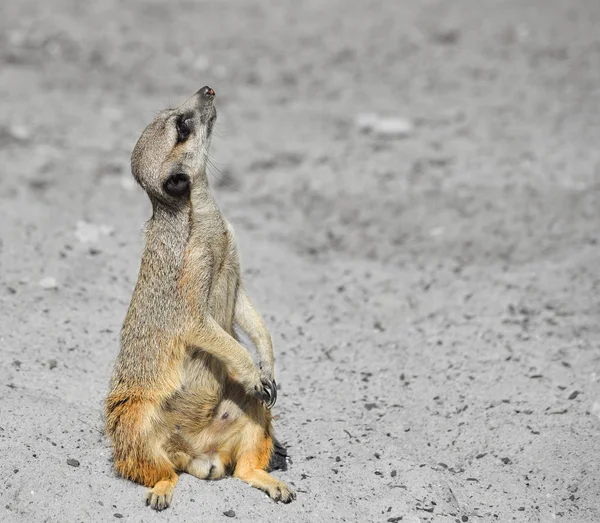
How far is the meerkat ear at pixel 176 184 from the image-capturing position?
3.77 metres

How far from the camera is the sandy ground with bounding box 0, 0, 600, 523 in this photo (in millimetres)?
3953

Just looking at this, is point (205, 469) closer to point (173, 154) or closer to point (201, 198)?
point (201, 198)

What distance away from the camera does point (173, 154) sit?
12.5ft

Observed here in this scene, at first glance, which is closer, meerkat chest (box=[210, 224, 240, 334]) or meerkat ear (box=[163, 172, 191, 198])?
meerkat ear (box=[163, 172, 191, 198])

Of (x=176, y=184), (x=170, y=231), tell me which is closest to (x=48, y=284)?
(x=170, y=231)

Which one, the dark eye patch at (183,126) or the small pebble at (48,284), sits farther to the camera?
the small pebble at (48,284)

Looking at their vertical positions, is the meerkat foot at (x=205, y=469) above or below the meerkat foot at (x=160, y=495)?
above

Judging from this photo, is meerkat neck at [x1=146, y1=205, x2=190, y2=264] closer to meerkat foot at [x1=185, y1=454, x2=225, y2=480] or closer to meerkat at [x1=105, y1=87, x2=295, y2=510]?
meerkat at [x1=105, y1=87, x2=295, y2=510]

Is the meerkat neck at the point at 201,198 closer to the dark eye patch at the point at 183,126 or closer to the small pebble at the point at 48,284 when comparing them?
the dark eye patch at the point at 183,126

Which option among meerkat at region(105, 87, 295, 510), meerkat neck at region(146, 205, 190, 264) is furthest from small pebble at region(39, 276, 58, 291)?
meerkat neck at region(146, 205, 190, 264)

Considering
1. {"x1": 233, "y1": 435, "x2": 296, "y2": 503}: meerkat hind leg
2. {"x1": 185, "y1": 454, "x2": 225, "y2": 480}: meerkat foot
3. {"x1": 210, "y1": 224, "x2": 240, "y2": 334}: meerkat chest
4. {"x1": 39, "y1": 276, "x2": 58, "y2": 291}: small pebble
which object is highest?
{"x1": 210, "y1": 224, "x2": 240, "y2": 334}: meerkat chest

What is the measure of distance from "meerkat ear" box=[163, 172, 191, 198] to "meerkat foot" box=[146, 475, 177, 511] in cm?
120

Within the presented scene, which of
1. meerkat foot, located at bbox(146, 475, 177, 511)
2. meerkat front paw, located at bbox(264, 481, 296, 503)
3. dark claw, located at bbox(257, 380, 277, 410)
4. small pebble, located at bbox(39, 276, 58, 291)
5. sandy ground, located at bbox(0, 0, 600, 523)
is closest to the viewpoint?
meerkat foot, located at bbox(146, 475, 177, 511)

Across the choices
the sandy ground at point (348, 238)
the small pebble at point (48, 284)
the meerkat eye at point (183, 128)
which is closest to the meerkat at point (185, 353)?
the meerkat eye at point (183, 128)
